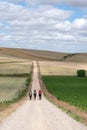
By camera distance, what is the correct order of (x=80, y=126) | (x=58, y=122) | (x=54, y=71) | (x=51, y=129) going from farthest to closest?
(x=54, y=71), (x=58, y=122), (x=80, y=126), (x=51, y=129)

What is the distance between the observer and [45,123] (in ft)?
92.7

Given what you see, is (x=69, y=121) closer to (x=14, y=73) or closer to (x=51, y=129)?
(x=51, y=129)

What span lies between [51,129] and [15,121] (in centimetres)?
566

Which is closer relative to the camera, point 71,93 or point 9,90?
point 71,93

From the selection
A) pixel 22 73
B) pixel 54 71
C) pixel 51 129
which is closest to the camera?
pixel 51 129

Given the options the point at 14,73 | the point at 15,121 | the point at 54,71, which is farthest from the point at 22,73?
the point at 15,121

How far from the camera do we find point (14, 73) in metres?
125

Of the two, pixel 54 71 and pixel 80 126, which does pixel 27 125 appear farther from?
pixel 54 71

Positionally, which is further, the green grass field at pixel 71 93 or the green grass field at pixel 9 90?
the green grass field at pixel 9 90

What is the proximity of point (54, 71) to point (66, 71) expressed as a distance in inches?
171

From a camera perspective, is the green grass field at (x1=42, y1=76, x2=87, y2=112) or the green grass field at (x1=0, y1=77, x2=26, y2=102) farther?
the green grass field at (x1=0, y1=77, x2=26, y2=102)

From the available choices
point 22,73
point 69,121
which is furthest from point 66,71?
point 69,121

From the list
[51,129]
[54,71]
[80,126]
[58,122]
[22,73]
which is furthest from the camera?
[54,71]

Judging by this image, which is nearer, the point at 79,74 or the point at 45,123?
the point at 45,123
